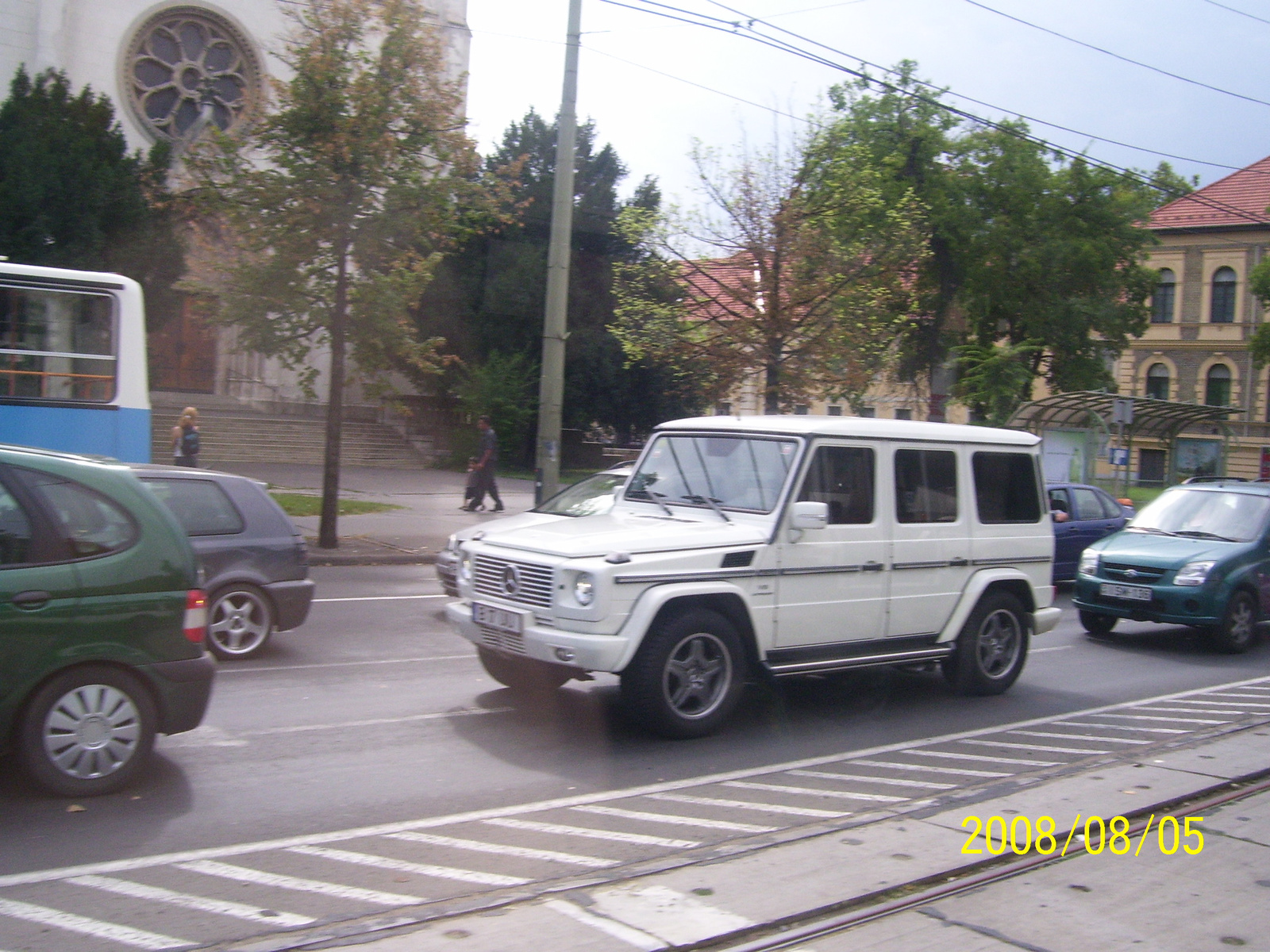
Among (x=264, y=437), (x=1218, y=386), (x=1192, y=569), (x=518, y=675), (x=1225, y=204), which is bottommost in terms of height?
(x=518, y=675)

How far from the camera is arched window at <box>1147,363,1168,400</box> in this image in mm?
56188

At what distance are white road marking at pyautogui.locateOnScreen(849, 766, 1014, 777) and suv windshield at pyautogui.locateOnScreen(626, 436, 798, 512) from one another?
1.67 meters

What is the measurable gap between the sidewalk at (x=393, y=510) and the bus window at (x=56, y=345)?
16.4 ft

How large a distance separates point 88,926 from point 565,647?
297 cm

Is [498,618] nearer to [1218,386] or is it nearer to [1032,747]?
[1032,747]

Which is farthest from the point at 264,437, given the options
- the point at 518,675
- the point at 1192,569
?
the point at 1192,569

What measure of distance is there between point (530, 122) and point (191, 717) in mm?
36628

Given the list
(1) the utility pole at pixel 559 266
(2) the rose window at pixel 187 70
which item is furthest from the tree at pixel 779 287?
(2) the rose window at pixel 187 70

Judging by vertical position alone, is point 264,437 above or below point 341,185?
below

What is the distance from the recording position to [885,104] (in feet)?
129

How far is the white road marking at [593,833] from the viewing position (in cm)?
517

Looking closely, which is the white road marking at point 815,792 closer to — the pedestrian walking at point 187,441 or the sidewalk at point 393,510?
the sidewalk at point 393,510

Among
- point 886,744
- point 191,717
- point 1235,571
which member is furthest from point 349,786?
point 1235,571
